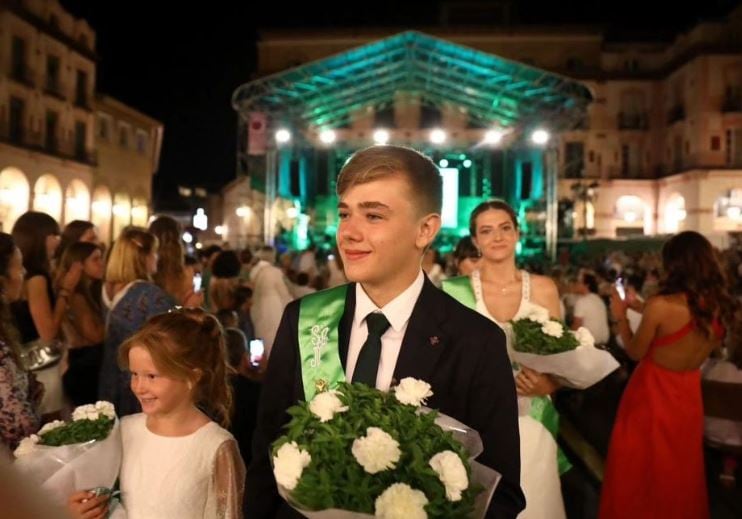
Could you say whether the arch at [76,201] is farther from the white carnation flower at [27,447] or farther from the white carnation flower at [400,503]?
the white carnation flower at [400,503]

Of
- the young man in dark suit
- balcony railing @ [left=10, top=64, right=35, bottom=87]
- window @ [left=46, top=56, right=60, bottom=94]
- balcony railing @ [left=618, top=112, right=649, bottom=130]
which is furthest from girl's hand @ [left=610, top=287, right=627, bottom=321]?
balcony railing @ [left=618, top=112, right=649, bottom=130]

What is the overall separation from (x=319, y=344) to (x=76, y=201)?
34454 mm

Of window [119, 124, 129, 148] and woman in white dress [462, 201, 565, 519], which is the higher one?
window [119, 124, 129, 148]

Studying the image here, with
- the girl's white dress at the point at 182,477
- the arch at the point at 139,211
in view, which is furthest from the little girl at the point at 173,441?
the arch at the point at 139,211

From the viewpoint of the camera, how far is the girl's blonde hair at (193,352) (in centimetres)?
296

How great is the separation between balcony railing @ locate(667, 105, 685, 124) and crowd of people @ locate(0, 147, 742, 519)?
35.9 meters

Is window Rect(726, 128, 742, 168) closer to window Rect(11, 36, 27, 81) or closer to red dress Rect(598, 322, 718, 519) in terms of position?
window Rect(11, 36, 27, 81)

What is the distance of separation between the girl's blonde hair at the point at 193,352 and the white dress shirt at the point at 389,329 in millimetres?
1083

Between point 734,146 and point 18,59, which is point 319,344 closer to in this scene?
point 18,59

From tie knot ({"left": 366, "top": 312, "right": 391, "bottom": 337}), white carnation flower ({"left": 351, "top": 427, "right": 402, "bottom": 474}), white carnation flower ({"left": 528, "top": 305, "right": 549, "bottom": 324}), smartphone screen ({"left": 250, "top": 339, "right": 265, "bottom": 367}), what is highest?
tie knot ({"left": 366, "top": 312, "right": 391, "bottom": 337})

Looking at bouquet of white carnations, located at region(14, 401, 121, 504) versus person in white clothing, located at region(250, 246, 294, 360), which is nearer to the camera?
bouquet of white carnations, located at region(14, 401, 121, 504)

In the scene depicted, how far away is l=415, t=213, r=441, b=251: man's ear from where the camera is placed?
2.13 meters

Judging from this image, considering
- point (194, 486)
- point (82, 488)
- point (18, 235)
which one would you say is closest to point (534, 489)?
point (194, 486)

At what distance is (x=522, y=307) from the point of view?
378 cm
